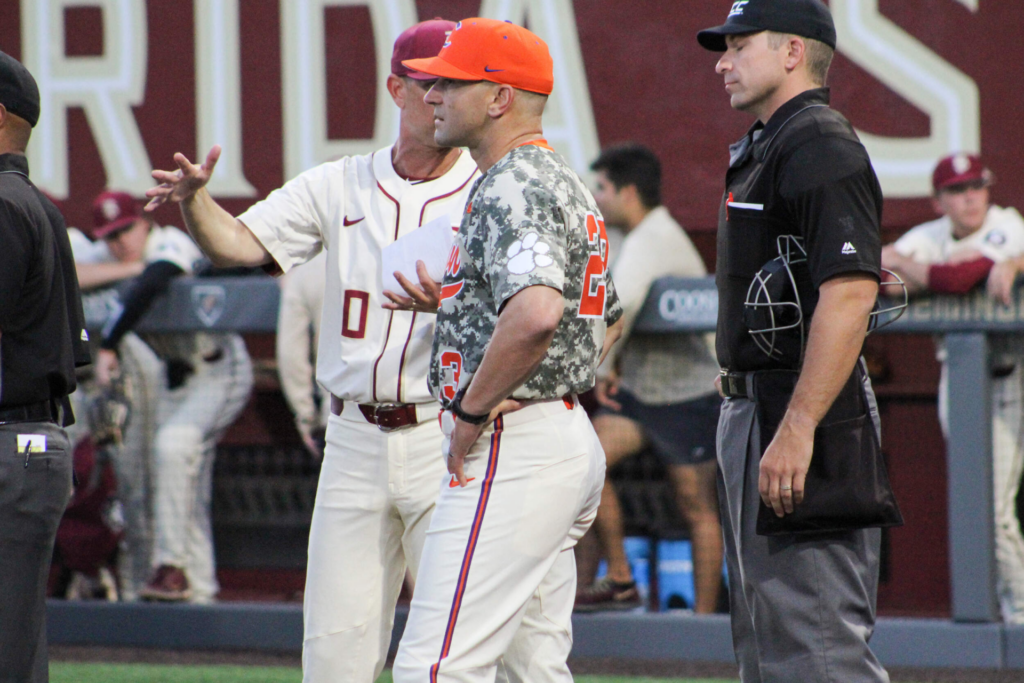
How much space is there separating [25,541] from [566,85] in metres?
4.22

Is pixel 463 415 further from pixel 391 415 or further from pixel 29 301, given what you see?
pixel 29 301

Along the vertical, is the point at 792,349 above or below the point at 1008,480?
above

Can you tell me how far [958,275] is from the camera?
4.55 meters

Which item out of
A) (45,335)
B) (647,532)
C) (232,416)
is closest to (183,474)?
(232,416)

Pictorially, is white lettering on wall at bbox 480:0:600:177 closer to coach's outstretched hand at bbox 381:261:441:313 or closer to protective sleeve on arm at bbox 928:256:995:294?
protective sleeve on arm at bbox 928:256:995:294

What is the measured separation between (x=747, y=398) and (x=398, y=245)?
0.98 meters

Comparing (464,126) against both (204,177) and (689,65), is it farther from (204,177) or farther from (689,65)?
(689,65)

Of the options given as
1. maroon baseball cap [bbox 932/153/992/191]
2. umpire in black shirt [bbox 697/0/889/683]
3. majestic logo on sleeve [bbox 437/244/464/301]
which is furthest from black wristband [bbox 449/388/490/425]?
maroon baseball cap [bbox 932/153/992/191]

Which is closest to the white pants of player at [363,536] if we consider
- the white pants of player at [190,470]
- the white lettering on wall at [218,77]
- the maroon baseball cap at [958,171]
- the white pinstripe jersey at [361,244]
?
the white pinstripe jersey at [361,244]

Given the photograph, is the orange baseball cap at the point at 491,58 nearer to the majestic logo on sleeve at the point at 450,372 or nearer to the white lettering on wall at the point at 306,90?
the majestic logo on sleeve at the point at 450,372

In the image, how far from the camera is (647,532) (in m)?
4.93

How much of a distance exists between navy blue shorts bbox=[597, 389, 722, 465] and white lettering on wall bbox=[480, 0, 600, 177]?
1976 millimetres

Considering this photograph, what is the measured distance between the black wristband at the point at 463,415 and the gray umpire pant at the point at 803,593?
63 centimetres

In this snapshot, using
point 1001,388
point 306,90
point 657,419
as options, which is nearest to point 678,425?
point 657,419
